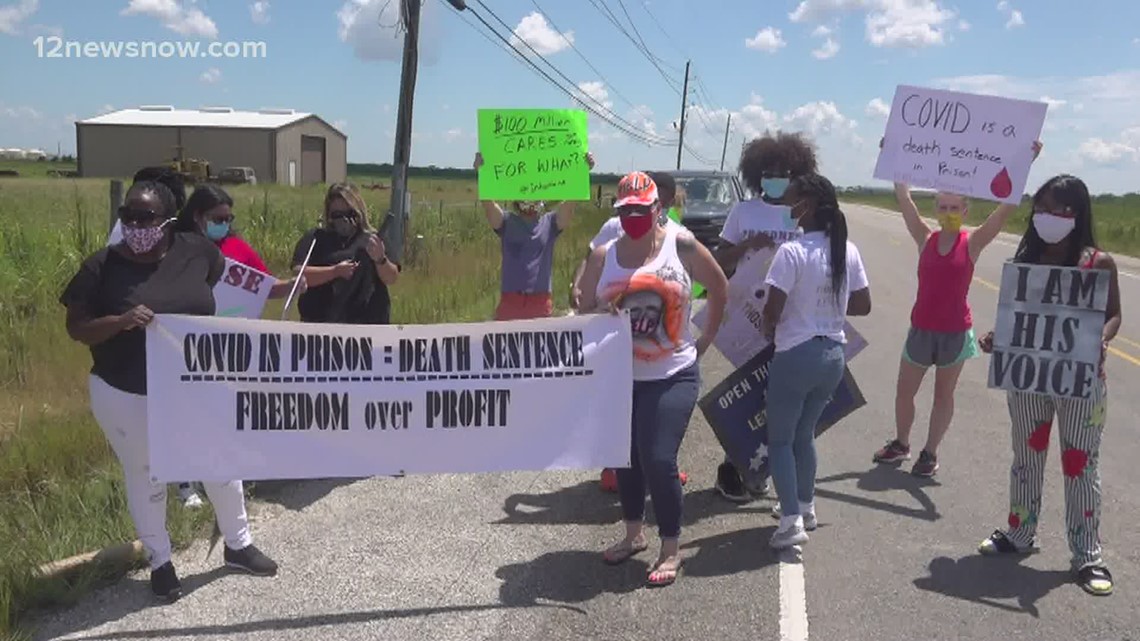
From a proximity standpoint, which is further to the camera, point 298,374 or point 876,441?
point 876,441

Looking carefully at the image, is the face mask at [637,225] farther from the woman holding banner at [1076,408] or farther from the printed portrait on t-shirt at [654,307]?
the woman holding banner at [1076,408]

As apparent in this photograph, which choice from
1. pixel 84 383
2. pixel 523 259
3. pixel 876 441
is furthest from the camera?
pixel 84 383

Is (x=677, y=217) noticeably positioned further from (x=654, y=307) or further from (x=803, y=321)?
(x=654, y=307)

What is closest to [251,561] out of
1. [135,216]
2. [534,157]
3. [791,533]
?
[135,216]

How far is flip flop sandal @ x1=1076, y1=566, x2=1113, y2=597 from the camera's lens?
14.7 ft

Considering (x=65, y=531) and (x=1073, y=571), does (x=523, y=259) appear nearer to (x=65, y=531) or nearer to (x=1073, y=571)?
(x=65, y=531)

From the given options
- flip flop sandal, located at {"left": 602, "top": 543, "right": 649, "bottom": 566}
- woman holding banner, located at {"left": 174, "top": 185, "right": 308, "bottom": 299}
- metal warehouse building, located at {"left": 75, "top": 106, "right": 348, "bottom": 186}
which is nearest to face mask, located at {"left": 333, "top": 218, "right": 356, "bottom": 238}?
woman holding banner, located at {"left": 174, "top": 185, "right": 308, "bottom": 299}

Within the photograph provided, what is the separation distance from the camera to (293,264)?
571 centimetres

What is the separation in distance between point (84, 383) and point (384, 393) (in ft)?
14.3

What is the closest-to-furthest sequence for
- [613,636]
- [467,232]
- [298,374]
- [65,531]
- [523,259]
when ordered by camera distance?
[613,636] → [298,374] → [65,531] → [523,259] → [467,232]

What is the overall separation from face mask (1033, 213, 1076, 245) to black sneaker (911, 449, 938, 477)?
1.97 meters

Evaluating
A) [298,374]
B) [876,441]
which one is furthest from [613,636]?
[876,441]

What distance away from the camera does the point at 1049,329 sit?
189 inches

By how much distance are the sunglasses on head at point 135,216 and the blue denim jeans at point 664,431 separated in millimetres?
2209
